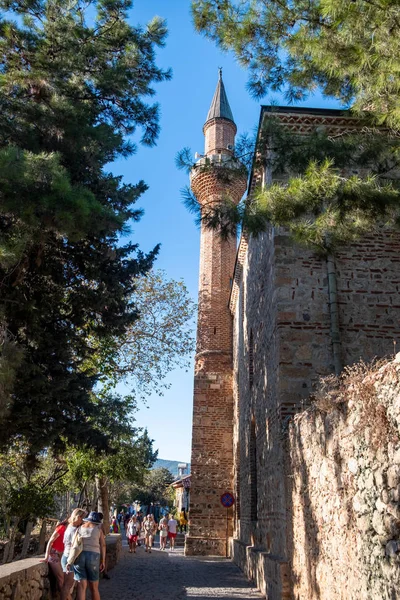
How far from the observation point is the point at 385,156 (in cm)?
665

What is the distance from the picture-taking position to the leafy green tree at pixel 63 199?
692cm

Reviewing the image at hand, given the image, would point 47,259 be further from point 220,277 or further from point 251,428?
point 220,277

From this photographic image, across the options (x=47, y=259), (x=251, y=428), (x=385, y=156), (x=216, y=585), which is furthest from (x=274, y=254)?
(x=216, y=585)

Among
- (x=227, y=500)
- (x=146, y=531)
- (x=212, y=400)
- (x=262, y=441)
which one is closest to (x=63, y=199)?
(x=262, y=441)

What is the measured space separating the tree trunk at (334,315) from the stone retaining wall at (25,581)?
5118 mm

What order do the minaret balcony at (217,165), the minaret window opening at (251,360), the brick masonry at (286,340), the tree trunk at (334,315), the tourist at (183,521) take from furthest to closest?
the tourist at (183,521) < the minaret window opening at (251,360) < the tree trunk at (334,315) < the brick masonry at (286,340) < the minaret balcony at (217,165)

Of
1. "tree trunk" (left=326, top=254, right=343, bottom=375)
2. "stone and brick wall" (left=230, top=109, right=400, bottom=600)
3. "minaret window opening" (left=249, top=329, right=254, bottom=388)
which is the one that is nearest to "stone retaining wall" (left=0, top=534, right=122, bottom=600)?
"stone and brick wall" (left=230, top=109, right=400, bottom=600)

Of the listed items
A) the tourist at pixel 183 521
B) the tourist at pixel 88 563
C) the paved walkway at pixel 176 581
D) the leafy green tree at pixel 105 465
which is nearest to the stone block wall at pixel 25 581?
the tourist at pixel 88 563

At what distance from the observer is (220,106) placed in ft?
75.4

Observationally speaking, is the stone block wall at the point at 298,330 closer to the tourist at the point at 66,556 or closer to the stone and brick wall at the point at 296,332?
the stone and brick wall at the point at 296,332

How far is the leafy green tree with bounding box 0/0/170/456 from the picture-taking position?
6.92 metres

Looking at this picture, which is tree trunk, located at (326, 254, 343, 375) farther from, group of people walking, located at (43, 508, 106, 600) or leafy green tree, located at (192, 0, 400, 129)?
group of people walking, located at (43, 508, 106, 600)

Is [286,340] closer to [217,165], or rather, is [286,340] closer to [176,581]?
[217,165]

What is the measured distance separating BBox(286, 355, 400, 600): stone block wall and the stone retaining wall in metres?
3.25
